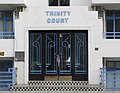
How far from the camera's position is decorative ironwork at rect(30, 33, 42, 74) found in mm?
21297

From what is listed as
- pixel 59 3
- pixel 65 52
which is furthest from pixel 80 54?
pixel 59 3

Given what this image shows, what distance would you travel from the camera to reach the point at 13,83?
65.7 ft

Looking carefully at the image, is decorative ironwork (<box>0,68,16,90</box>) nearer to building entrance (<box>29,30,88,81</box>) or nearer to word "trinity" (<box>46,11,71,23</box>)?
building entrance (<box>29,30,88,81</box>)

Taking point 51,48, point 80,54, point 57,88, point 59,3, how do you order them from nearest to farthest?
point 57,88 < point 80,54 < point 51,48 < point 59,3

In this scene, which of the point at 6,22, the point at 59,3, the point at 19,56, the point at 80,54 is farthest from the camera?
the point at 6,22

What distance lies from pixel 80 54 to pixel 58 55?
120 cm

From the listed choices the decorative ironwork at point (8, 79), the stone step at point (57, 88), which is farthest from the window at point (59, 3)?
the stone step at point (57, 88)

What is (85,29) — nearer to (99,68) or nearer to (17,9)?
(99,68)

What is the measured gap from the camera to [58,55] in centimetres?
2133

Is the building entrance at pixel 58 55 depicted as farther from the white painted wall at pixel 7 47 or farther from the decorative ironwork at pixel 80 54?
the white painted wall at pixel 7 47

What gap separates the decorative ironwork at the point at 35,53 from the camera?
69.9 ft

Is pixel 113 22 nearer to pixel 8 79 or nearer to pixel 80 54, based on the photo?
pixel 80 54

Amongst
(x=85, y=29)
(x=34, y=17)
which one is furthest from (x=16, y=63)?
(x=85, y=29)

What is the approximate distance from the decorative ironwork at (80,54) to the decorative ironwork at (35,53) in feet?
6.46
